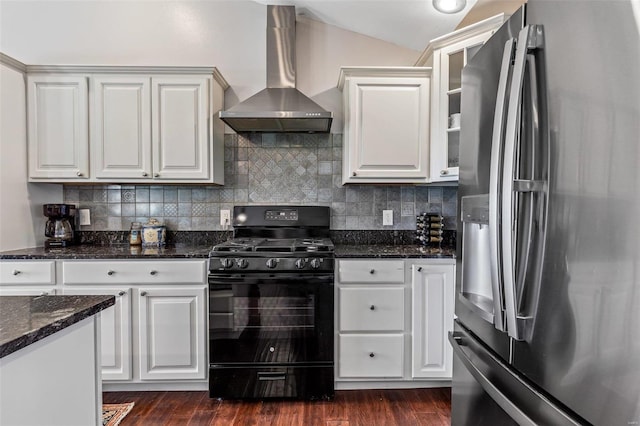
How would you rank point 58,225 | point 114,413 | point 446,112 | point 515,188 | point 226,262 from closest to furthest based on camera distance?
1. point 515,188
2. point 114,413
3. point 226,262
4. point 446,112
5. point 58,225

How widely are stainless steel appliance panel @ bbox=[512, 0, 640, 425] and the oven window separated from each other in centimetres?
147

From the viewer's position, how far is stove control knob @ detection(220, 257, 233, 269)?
211cm

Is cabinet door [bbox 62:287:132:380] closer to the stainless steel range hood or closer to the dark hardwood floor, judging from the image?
the dark hardwood floor

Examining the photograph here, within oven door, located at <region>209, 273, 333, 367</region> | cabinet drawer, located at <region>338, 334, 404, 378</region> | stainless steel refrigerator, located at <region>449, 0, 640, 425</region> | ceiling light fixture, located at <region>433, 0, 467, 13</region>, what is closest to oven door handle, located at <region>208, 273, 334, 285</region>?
oven door, located at <region>209, 273, 333, 367</region>

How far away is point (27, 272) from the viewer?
2139 millimetres

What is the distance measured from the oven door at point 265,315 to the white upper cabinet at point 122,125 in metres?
0.85

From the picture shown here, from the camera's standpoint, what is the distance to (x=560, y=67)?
2.35 ft

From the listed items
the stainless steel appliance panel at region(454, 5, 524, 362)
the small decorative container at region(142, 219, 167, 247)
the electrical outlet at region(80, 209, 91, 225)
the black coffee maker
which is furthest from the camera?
the electrical outlet at region(80, 209, 91, 225)

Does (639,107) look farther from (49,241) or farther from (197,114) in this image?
(49,241)

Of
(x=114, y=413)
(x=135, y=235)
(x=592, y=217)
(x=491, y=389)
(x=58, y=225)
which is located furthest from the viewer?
(x=135, y=235)

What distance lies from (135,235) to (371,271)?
184cm

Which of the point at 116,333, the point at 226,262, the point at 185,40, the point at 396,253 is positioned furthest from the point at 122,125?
the point at 396,253

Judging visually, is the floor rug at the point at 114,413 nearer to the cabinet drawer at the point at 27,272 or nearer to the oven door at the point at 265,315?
the oven door at the point at 265,315

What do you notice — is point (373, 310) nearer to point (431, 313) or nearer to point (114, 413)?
point (431, 313)
